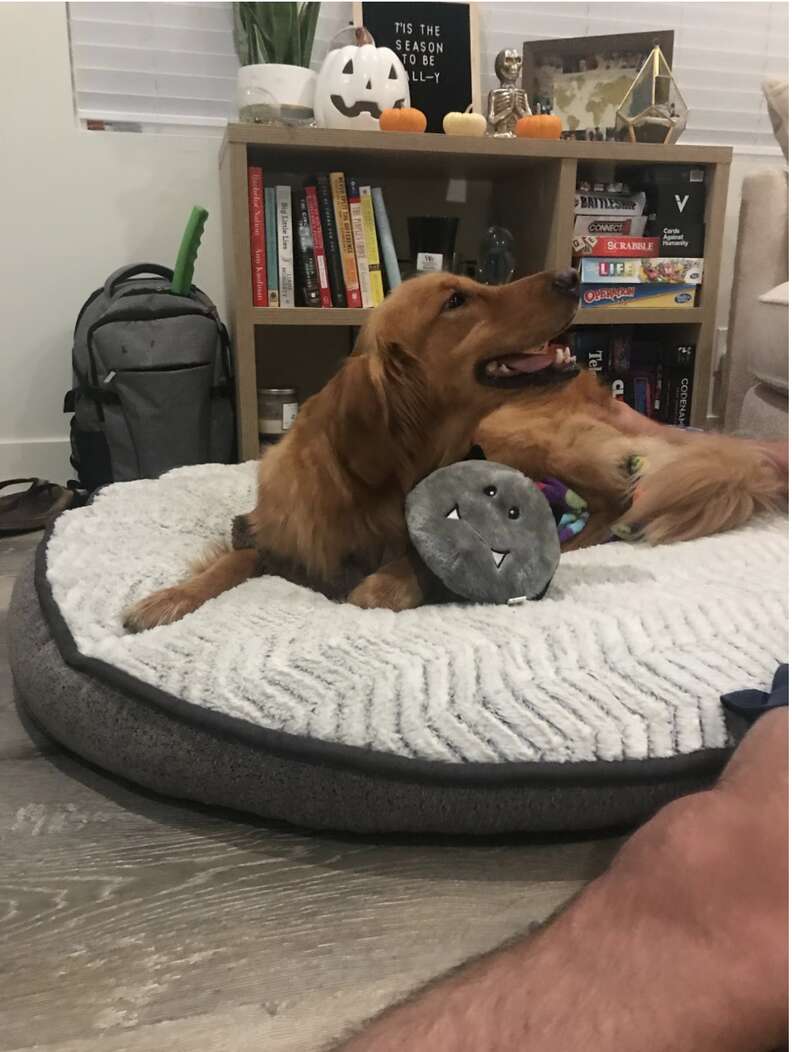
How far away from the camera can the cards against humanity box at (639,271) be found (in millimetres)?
2188

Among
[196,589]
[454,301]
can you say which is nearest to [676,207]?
[454,301]

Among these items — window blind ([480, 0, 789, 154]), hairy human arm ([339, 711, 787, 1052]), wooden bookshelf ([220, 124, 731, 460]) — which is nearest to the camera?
hairy human arm ([339, 711, 787, 1052])

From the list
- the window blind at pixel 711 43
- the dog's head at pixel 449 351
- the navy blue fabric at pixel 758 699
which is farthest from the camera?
the window blind at pixel 711 43

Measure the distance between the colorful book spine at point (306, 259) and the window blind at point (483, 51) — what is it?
1.68 feet

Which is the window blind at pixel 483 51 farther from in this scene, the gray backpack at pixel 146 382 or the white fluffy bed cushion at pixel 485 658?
the white fluffy bed cushion at pixel 485 658

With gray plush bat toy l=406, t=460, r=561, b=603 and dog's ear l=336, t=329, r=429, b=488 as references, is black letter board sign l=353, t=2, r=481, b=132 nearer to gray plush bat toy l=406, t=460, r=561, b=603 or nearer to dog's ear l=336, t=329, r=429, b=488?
dog's ear l=336, t=329, r=429, b=488

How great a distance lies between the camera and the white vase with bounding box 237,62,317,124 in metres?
2.05

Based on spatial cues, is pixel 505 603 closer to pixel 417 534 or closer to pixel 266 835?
pixel 417 534

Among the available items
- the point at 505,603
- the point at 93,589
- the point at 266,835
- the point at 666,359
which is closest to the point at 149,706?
the point at 266,835

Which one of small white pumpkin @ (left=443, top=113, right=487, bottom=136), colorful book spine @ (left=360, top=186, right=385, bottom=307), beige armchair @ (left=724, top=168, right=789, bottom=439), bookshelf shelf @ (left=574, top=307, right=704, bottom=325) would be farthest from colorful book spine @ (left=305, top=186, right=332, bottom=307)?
beige armchair @ (left=724, top=168, right=789, bottom=439)

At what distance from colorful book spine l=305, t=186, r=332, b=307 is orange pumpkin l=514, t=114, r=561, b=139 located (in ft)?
1.85

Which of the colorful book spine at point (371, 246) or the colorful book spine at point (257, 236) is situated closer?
the colorful book spine at point (257, 236)

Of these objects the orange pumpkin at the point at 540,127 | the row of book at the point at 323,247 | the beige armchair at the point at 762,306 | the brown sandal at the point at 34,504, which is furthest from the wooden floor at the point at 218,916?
the orange pumpkin at the point at 540,127

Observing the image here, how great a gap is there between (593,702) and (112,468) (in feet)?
5.51
